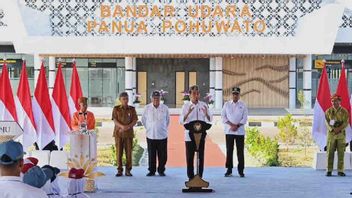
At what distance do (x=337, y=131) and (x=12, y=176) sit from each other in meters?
9.10

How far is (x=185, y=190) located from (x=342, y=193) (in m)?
2.45

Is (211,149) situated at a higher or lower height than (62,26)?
lower

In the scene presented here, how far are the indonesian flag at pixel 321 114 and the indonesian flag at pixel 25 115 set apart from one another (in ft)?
18.7

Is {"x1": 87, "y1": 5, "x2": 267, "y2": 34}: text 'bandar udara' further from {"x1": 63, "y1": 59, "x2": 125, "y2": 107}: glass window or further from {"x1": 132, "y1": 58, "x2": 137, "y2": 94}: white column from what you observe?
{"x1": 63, "y1": 59, "x2": 125, "y2": 107}: glass window

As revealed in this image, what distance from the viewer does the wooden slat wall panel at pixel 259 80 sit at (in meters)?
40.7

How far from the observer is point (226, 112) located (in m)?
12.3

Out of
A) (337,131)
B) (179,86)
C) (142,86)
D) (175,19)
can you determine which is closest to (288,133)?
(337,131)

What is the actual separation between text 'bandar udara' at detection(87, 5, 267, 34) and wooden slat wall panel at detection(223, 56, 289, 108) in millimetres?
5824

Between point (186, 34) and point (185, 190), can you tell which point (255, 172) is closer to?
point (185, 190)

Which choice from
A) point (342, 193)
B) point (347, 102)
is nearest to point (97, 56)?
A: point (347, 102)

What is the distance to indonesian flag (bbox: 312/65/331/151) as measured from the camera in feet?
44.1

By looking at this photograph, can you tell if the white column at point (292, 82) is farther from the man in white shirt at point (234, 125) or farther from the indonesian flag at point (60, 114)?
the man in white shirt at point (234, 125)

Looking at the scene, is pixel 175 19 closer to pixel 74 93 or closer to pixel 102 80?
pixel 102 80

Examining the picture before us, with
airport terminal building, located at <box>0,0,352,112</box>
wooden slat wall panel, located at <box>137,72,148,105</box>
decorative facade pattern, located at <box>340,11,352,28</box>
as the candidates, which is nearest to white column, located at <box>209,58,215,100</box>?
airport terminal building, located at <box>0,0,352,112</box>
